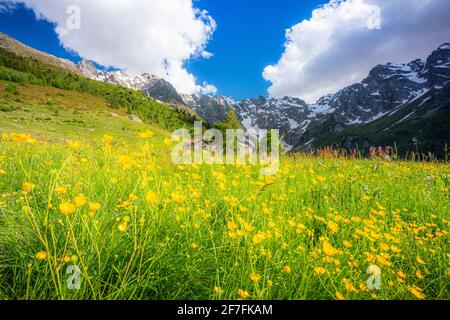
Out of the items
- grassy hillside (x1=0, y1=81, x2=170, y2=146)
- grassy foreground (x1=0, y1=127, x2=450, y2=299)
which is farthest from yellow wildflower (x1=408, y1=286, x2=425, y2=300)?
grassy hillside (x1=0, y1=81, x2=170, y2=146)

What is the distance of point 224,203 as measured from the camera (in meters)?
3.08

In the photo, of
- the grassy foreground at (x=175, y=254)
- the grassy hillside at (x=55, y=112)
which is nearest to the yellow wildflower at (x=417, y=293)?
the grassy foreground at (x=175, y=254)

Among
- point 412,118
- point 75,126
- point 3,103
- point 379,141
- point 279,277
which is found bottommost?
point 279,277

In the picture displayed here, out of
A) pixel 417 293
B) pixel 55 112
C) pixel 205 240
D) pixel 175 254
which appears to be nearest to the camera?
pixel 417 293

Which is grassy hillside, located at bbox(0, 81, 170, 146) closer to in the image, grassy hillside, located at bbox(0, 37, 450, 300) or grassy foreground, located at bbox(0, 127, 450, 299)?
grassy hillside, located at bbox(0, 37, 450, 300)

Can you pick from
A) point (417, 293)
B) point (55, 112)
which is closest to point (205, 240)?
point (417, 293)

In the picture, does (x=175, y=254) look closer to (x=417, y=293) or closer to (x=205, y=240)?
(x=205, y=240)

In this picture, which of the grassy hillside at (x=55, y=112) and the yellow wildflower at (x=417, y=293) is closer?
the yellow wildflower at (x=417, y=293)

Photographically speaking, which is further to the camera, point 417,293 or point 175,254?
point 175,254

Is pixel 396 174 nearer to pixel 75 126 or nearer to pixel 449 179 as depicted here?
pixel 449 179

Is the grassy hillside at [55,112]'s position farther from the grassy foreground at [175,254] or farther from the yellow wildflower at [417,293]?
the yellow wildflower at [417,293]

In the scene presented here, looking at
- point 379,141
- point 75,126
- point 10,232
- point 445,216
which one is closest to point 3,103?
point 75,126
